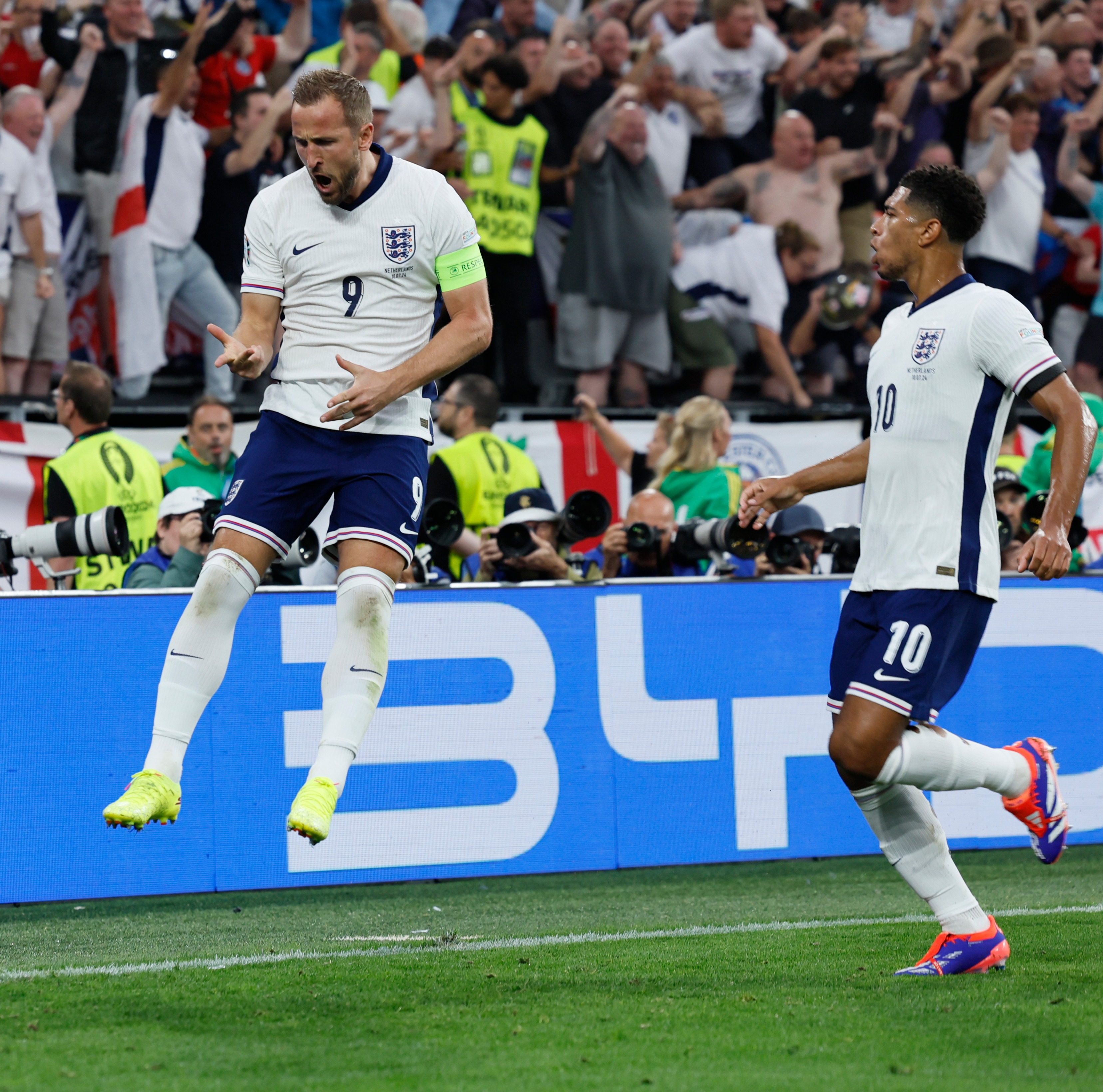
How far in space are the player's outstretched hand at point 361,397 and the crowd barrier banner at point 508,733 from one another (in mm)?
2393

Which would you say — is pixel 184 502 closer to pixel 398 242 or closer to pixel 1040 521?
pixel 398 242

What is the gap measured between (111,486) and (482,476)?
6.16 feet

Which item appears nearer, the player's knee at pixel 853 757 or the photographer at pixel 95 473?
the player's knee at pixel 853 757

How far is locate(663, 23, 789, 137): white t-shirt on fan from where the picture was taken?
1196 centimetres

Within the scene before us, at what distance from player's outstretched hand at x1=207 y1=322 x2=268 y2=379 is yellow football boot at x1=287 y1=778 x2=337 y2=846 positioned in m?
1.12

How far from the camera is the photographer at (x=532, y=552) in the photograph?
740 cm

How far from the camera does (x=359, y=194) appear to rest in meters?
4.63

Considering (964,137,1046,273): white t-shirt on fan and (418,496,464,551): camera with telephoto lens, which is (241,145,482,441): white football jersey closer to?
(418,496,464,551): camera with telephoto lens

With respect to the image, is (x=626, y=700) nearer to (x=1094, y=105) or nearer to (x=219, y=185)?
(x=219, y=185)

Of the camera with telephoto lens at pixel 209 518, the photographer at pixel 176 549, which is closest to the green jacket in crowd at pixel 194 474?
the photographer at pixel 176 549

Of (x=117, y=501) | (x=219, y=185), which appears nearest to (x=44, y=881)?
(x=117, y=501)

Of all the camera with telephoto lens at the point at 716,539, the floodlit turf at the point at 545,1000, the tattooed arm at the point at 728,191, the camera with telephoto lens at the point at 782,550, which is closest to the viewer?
the floodlit turf at the point at 545,1000

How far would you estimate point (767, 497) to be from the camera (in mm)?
4844

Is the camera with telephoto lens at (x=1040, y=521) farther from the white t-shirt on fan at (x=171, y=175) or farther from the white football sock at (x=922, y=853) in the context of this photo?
the white t-shirt on fan at (x=171, y=175)
